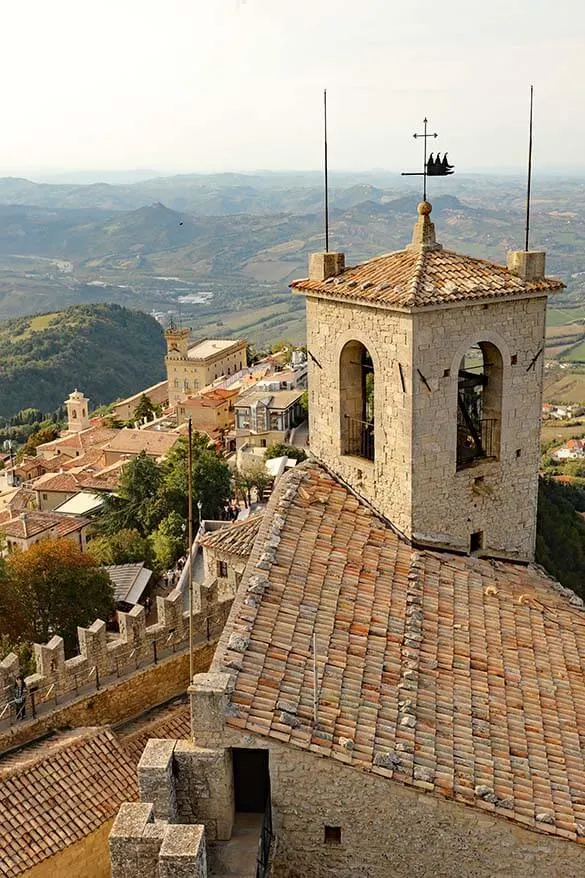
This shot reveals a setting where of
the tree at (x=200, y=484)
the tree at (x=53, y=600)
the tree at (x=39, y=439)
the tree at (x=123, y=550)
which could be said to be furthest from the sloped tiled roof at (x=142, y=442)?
the tree at (x=53, y=600)

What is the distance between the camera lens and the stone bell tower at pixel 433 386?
1159cm

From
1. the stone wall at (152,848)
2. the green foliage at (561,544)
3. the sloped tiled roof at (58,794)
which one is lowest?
the green foliage at (561,544)

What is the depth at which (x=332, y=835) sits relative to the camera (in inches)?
332

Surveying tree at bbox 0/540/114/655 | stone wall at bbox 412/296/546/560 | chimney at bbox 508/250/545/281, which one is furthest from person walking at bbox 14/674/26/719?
chimney at bbox 508/250/545/281

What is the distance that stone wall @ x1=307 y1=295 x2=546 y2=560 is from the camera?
38.1ft

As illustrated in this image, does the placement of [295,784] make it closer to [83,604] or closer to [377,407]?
[377,407]

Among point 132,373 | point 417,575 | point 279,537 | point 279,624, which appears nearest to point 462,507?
point 417,575

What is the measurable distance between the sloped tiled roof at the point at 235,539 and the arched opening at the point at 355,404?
8.68 metres

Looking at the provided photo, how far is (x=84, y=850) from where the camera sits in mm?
11688

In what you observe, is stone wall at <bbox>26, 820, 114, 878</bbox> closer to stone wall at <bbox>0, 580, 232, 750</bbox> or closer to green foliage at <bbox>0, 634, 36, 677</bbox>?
stone wall at <bbox>0, 580, 232, 750</bbox>

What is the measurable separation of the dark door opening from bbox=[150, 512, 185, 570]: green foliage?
2317cm

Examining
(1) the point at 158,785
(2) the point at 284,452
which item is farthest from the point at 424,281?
(2) the point at 284,452

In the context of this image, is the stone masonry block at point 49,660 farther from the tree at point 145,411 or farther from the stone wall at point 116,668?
the tree at point 145,411

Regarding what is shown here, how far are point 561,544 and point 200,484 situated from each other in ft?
54.5
